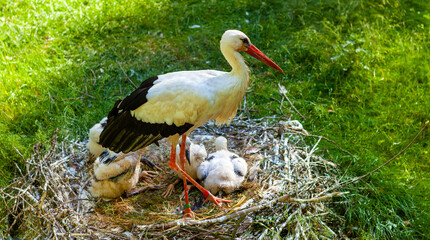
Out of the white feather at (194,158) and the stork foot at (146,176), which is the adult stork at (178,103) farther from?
the stork foot at (146,176)

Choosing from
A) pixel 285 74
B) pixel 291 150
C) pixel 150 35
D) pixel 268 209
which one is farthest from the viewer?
pixel 150 35

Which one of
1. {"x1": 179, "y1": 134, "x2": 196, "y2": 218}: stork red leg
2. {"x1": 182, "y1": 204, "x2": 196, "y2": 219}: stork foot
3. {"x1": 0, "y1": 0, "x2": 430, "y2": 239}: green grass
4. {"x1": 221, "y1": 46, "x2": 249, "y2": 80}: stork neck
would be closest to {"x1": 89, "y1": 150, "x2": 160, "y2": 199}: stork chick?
{"x1": 179, "y1": 134, "x2": 196, "y2": 218}: stork red leg

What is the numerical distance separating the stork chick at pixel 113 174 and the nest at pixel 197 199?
0.12 meters

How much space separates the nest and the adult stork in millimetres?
404

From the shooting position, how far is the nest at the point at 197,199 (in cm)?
389

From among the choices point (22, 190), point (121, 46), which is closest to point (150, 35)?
point (121, 46)

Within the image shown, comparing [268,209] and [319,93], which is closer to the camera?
[268,209]

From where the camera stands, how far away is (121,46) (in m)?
7.06

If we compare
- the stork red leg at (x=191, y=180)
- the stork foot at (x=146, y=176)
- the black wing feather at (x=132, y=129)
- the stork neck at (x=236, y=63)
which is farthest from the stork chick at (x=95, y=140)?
the stork neck at (x=236, y=63)

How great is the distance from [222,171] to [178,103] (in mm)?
777

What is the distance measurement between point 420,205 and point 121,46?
453 cm

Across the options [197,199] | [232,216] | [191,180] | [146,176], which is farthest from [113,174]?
[232,216]

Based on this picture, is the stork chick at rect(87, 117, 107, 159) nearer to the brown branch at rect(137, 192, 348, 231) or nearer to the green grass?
the green grass

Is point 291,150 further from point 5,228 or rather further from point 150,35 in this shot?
point 150,35
